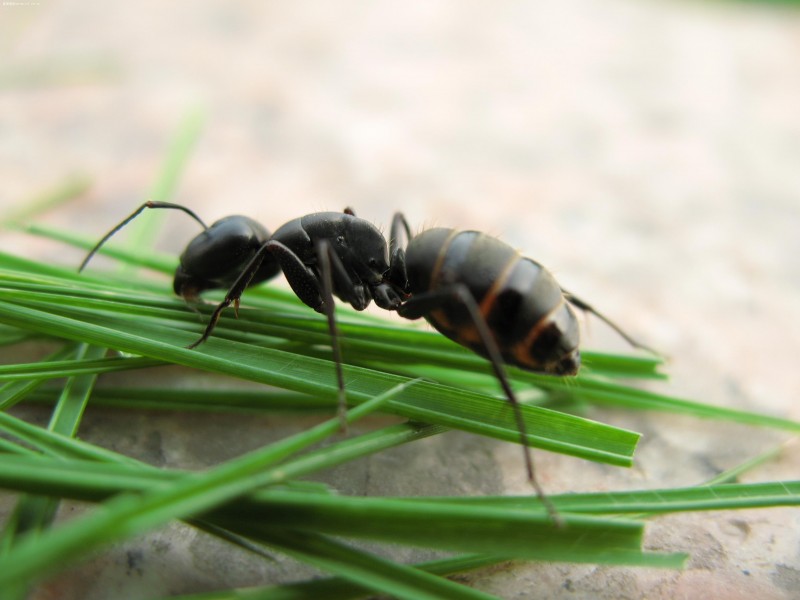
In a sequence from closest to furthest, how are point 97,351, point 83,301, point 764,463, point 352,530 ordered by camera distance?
point 352,530 → point 83,301 → point 97,351 → point 764,463

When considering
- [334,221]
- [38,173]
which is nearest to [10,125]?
[38,173]

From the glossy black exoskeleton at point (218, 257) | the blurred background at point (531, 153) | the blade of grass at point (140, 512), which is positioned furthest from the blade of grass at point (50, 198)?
the blade of grass at point (140, 512)

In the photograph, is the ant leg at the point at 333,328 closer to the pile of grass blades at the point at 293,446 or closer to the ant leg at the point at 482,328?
the pile of grass blades at the point at 293,446

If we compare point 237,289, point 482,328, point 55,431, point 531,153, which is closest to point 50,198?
point 237,289

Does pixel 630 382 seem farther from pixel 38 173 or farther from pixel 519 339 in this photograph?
pixel 38 173

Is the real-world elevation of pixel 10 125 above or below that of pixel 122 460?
above

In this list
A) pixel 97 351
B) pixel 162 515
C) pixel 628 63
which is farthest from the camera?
pixel 628 63

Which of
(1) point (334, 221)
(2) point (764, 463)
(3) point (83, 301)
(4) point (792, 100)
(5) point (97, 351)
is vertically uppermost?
(4) point (792, 100)
